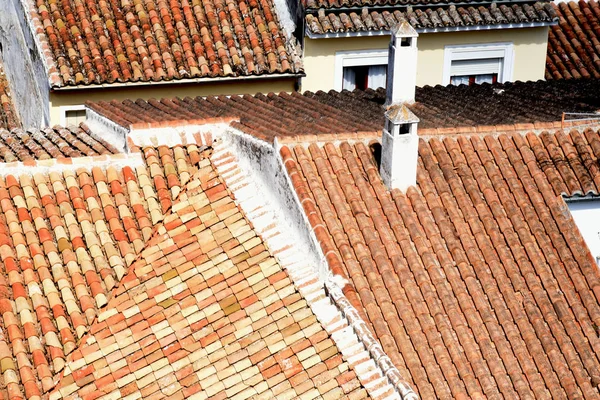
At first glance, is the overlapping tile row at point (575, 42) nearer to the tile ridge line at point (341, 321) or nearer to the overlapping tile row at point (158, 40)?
the overlapping tile row at point (158, 40)

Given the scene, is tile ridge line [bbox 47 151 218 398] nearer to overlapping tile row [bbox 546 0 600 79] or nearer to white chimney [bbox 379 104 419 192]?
white chimney [bbox 379 104 419 192]

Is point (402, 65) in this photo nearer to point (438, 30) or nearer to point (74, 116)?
point (438, 30)

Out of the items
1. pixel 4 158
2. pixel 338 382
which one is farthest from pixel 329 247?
pixel 4 158

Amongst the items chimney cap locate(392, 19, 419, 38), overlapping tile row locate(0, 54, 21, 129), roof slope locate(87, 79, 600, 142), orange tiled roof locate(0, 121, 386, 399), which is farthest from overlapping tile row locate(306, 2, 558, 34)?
overlapping tile row locate(0, 54, 21, 129)

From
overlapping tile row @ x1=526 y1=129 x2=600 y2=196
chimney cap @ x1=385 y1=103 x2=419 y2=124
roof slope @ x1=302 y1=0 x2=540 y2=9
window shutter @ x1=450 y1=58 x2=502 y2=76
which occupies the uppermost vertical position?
roof slope @ x1=302 y1=0 x2=540 y2=9

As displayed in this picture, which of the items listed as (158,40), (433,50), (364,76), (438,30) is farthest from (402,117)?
(433,50)

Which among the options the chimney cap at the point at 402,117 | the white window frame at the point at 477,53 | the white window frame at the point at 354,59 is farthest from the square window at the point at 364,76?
the chimney cap at the point at 402,117

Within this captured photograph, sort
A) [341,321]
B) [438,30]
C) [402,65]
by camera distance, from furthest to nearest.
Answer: [438,30], [402,65], [341,321]
